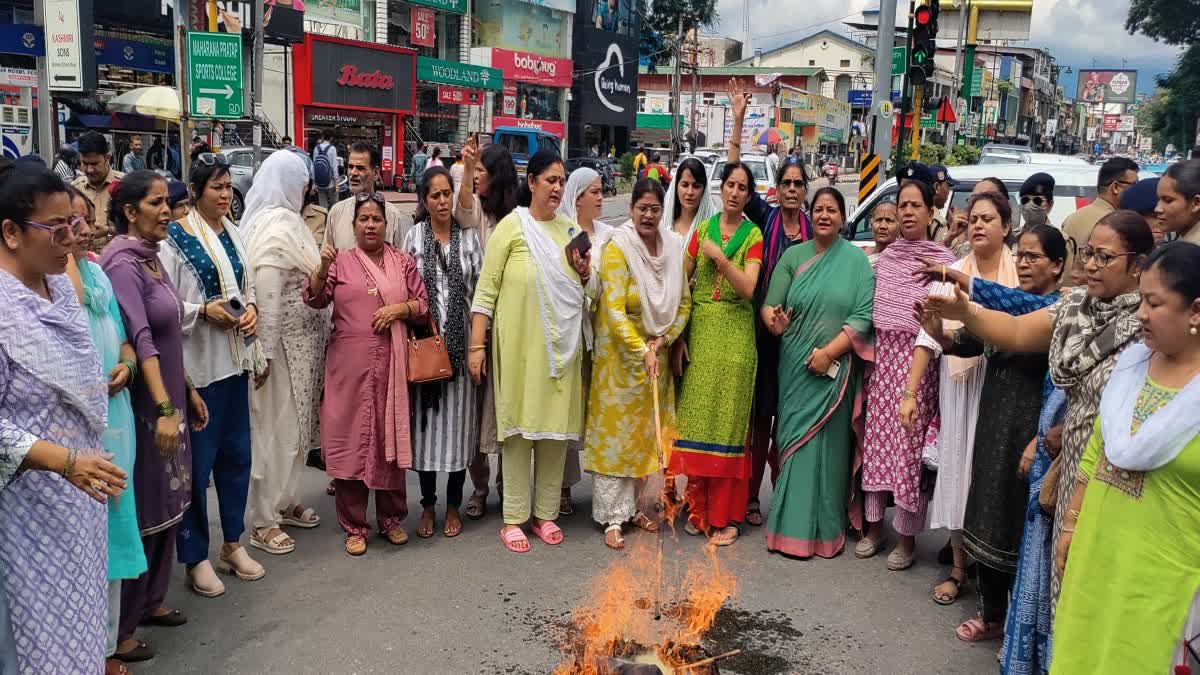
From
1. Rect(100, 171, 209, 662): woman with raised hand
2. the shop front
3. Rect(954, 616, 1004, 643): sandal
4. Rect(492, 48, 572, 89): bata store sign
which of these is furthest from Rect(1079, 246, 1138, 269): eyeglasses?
Rect(492, 48, 572, 89): bata store sign

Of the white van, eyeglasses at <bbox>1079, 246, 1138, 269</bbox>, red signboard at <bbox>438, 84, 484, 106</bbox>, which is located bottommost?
eyeglasses at <bbox>1079, 246, 1138, 269</bbox>

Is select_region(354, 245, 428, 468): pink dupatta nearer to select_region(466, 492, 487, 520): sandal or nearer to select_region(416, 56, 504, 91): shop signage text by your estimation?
select_region(466, 492, 487, 520): sandal

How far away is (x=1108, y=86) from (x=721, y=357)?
329 feet

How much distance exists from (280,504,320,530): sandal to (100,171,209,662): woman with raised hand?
4.14 ft

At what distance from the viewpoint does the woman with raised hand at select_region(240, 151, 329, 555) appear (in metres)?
4.29

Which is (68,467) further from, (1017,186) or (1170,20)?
(1170,20)

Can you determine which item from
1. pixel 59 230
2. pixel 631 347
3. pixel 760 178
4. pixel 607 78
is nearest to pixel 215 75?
pixel 631 347

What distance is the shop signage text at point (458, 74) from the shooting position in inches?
1225

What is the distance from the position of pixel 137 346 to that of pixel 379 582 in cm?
154

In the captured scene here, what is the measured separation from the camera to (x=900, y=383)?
4469 mm

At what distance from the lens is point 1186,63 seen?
35781mm

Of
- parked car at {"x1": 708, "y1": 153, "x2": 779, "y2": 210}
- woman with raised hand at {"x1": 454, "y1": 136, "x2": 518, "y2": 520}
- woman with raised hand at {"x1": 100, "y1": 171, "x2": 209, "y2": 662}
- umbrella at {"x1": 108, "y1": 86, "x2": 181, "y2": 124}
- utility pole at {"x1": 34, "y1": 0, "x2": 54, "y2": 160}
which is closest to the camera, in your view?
woman with raised hand at {"x1": 100, "y1": 171, "x2": 209, "y2": 662}

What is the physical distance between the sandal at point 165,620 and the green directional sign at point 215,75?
6.84 m


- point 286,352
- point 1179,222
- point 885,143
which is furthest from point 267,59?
point 1179,222
